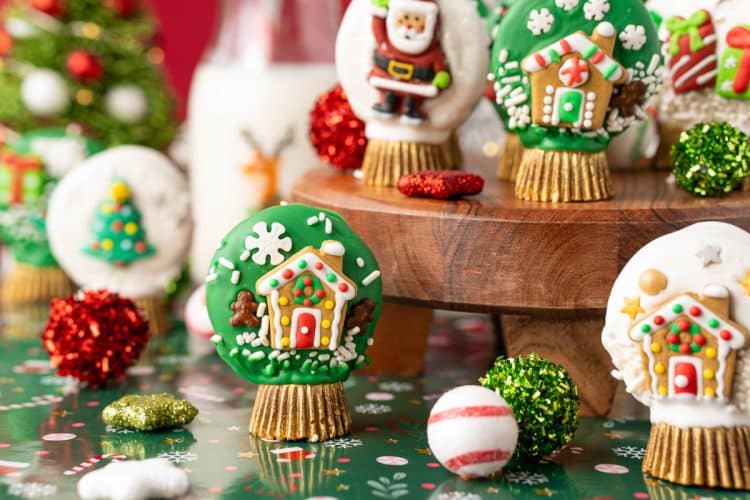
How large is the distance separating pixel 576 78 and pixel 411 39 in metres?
0.25

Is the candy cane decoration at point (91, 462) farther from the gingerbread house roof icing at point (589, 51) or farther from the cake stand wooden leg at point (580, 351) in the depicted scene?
the gingerbread house roof icing at point (589, 51)

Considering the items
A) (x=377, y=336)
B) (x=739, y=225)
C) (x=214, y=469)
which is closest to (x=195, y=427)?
(x=214, y=469)

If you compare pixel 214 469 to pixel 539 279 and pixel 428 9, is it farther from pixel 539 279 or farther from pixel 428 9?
pixel 428 9

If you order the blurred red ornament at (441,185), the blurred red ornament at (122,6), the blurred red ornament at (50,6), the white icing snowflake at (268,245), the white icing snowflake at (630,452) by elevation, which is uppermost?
the blurred red ornament at (122,6)

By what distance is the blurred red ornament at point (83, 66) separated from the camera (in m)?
2.29

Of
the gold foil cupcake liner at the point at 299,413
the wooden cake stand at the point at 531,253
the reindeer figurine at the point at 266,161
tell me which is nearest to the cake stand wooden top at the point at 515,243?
the wooden cake stand at the point at 531,253

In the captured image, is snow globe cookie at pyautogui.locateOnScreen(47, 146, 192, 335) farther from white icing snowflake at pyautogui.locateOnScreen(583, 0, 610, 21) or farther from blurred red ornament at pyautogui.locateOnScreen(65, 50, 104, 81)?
white icing snowflake at pyautogui.locateOnScreen(583, 0, 610, 21)

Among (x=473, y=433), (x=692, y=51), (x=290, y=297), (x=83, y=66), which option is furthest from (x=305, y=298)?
(x=83, y=66)

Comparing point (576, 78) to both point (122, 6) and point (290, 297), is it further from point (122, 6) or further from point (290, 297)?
Answer: point (122, 6)

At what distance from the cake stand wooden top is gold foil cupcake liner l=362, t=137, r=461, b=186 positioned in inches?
4.5

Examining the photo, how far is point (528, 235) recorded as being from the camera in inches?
60.1

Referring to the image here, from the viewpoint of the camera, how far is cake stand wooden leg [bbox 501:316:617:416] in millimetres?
1603

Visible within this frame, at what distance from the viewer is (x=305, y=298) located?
4.68 ft

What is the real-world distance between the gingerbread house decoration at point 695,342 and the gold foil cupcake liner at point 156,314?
3.20 feet
